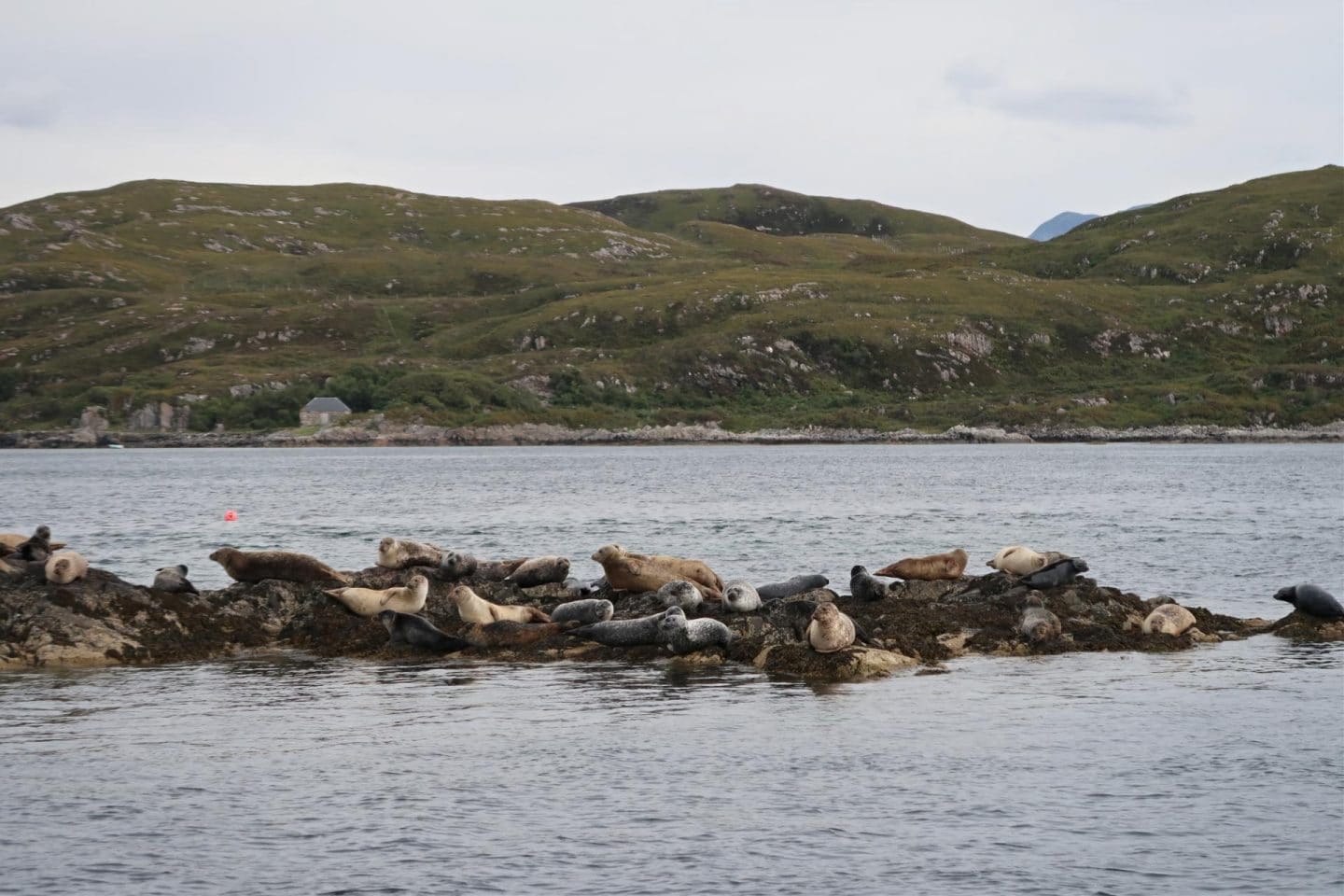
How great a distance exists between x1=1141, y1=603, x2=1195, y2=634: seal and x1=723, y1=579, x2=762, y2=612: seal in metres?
7.72

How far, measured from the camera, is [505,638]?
2766 centimetres

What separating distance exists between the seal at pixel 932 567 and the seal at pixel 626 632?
7.08 meters

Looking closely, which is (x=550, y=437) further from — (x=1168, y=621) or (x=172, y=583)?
(x=1168, y=621)

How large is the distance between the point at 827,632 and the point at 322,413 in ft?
577

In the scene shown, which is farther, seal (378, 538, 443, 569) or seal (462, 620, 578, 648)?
seal (378, 538, 443, 569)

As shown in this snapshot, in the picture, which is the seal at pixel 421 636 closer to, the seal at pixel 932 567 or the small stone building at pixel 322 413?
the seal at pixel 932 567

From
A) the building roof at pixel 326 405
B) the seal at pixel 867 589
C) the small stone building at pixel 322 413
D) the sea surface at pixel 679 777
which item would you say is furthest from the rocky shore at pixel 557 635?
the building roof at pixel 326 405

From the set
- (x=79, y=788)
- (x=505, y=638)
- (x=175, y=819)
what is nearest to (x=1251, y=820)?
(x=175, y=819)

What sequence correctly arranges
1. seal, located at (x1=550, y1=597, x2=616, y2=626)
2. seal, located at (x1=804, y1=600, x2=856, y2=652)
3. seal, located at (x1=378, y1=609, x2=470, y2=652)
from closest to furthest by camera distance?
1. seal, located at (x1=804, y1=600, x2=856, y2=652)
2. seal, located at (x1=378, y1=609, x2=470, y2=652)
3. seal, located at (x1=550, y1=597, x2=616, y2=626)

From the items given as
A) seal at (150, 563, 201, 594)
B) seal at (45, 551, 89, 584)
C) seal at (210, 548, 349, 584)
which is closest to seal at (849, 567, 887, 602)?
seal at (210, 548, 349, 584)

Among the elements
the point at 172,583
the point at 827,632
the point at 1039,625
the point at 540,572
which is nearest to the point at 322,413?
the point at 172,583

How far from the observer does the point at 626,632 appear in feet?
88.9

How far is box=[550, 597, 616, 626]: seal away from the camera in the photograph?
92.5ft

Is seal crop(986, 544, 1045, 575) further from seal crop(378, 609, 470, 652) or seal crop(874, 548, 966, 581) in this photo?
seal crop(378, 609, 470, 652)
